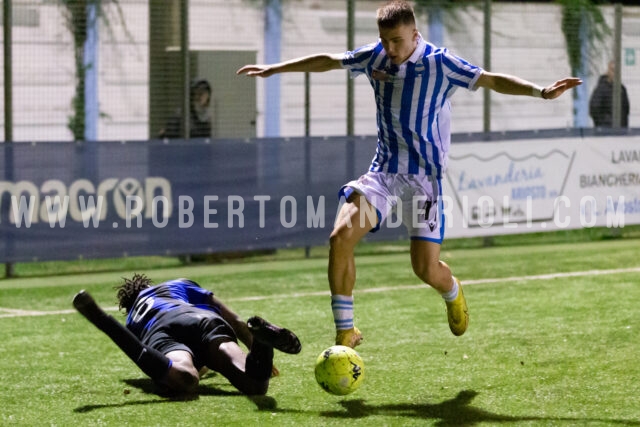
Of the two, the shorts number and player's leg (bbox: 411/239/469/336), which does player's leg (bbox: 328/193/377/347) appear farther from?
the shorts number

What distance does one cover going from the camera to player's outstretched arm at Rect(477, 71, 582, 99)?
6996 millimetres

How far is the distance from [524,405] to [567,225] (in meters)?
9.34

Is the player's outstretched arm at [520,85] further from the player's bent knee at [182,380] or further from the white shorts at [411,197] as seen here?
the player's bent knee at [182,380]

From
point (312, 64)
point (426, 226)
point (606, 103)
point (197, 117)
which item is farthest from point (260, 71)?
point (606, 103)

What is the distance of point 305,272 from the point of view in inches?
522

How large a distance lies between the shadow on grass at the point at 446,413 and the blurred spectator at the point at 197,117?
7441 mm

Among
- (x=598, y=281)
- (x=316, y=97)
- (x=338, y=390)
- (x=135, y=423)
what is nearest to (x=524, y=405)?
(x=338, y=390)

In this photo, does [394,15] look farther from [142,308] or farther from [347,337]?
[142,308]

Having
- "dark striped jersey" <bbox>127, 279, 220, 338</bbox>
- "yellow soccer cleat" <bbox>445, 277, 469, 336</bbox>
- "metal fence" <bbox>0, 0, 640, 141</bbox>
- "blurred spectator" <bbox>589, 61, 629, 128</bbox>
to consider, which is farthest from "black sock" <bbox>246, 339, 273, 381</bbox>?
"blurred spectator" <bbox>589, 61, 629, 128</bbox>

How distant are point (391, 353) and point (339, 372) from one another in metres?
1.93

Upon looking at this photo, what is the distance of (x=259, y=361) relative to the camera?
6930 mm

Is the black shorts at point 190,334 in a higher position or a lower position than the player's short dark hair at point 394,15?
lower

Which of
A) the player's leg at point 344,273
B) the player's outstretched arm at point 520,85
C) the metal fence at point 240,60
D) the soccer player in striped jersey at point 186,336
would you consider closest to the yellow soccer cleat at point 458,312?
the player's leg at point 344,273

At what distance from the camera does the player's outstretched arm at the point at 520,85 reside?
6996 millimetres
